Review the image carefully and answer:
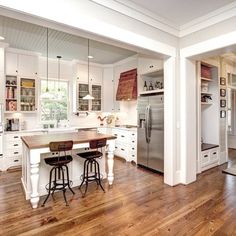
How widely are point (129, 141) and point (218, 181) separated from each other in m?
2.37

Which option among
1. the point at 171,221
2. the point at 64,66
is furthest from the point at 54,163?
the point at 64,66

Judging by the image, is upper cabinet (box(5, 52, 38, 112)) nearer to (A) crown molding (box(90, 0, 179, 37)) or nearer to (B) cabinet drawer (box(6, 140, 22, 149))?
(B) cabinet drawer (box(6, 140, 22, 149))

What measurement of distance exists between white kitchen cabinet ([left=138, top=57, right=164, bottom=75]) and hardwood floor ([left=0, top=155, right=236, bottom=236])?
254 cm

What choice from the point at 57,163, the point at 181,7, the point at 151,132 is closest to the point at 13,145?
the point at 57,163

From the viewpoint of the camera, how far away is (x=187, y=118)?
3.68 meters

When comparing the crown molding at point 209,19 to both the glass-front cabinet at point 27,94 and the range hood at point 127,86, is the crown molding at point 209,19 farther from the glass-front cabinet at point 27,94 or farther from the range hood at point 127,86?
the glass-front cabinet at point 27,94

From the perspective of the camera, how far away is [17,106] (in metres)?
5.00

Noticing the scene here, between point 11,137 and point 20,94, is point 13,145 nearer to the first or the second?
point 11,137

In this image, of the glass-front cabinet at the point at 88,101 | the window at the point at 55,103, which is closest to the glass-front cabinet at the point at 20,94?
the window at the point at 55,103

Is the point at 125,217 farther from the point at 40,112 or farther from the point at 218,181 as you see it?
the point at 40,112

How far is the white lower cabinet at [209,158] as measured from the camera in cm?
450

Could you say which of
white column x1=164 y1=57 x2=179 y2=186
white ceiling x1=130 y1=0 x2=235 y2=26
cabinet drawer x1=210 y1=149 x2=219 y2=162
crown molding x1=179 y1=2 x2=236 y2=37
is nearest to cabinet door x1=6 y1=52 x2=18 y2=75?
white ceiling x1=130 y1=0 x2=235 y2=26

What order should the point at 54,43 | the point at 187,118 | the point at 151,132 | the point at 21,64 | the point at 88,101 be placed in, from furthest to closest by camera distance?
the point at 88,101, the point at 21,64, the point at 54,43, the point at 151,132, the point at 187,118

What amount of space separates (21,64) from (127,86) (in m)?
3.01
